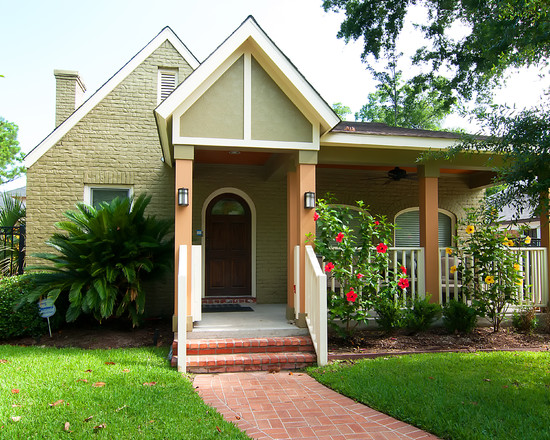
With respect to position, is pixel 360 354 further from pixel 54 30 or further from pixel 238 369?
pixel 54 30

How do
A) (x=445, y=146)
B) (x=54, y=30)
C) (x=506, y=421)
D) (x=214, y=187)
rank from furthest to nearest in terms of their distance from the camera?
(x=54, y=30), (x=214, y=187), (x=445, y=146), (x=506, y=421)

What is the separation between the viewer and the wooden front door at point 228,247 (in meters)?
9.38

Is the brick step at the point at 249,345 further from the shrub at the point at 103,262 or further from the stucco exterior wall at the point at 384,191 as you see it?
the stucco exterior wall at the point at 384,191

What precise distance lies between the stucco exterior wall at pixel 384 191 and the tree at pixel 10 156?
131ft

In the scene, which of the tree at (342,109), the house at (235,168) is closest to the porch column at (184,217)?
the house at (235,168)

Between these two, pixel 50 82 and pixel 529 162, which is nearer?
pixel 529 162

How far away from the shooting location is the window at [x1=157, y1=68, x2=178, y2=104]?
32.6 feet

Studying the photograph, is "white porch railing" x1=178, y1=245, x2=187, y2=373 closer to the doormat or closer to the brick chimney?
the doormat

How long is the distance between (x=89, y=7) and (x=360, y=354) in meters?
9.23

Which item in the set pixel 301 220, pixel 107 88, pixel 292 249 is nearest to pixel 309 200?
pixel 301 220

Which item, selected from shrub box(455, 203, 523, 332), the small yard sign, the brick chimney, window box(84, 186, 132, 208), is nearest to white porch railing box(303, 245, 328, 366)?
shrub box(455, 203, 523, 332)

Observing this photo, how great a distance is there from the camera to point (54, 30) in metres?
10.9

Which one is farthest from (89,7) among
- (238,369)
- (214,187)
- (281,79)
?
(238,369)

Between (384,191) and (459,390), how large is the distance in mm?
6479
